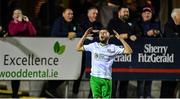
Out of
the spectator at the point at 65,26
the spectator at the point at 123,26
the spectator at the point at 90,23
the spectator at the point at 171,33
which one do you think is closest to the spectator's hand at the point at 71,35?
the spectator at the point at 65,26

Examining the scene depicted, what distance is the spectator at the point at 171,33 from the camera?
13039 mm

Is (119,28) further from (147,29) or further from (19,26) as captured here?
(19,26)

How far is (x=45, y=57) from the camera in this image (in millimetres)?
12758

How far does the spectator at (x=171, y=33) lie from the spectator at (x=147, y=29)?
0.70ft

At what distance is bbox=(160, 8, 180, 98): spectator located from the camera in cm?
1304

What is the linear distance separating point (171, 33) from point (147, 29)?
1.68 ft

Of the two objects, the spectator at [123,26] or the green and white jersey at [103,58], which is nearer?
the green and white jersey at [103,58]

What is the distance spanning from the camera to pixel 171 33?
13.0 m

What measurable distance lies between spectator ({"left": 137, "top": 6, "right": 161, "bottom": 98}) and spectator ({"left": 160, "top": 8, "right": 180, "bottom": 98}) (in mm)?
214

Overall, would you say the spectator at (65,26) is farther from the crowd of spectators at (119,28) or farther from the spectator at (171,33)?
the spectator at (171,33)

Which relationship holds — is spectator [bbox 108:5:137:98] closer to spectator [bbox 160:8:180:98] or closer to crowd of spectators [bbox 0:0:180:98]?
crowd of spectators [bbox 0:0:180:98]

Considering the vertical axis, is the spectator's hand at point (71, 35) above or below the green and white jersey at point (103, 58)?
above

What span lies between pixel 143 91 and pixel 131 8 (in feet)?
9.00

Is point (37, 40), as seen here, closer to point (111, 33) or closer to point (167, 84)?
point (111, 33)
